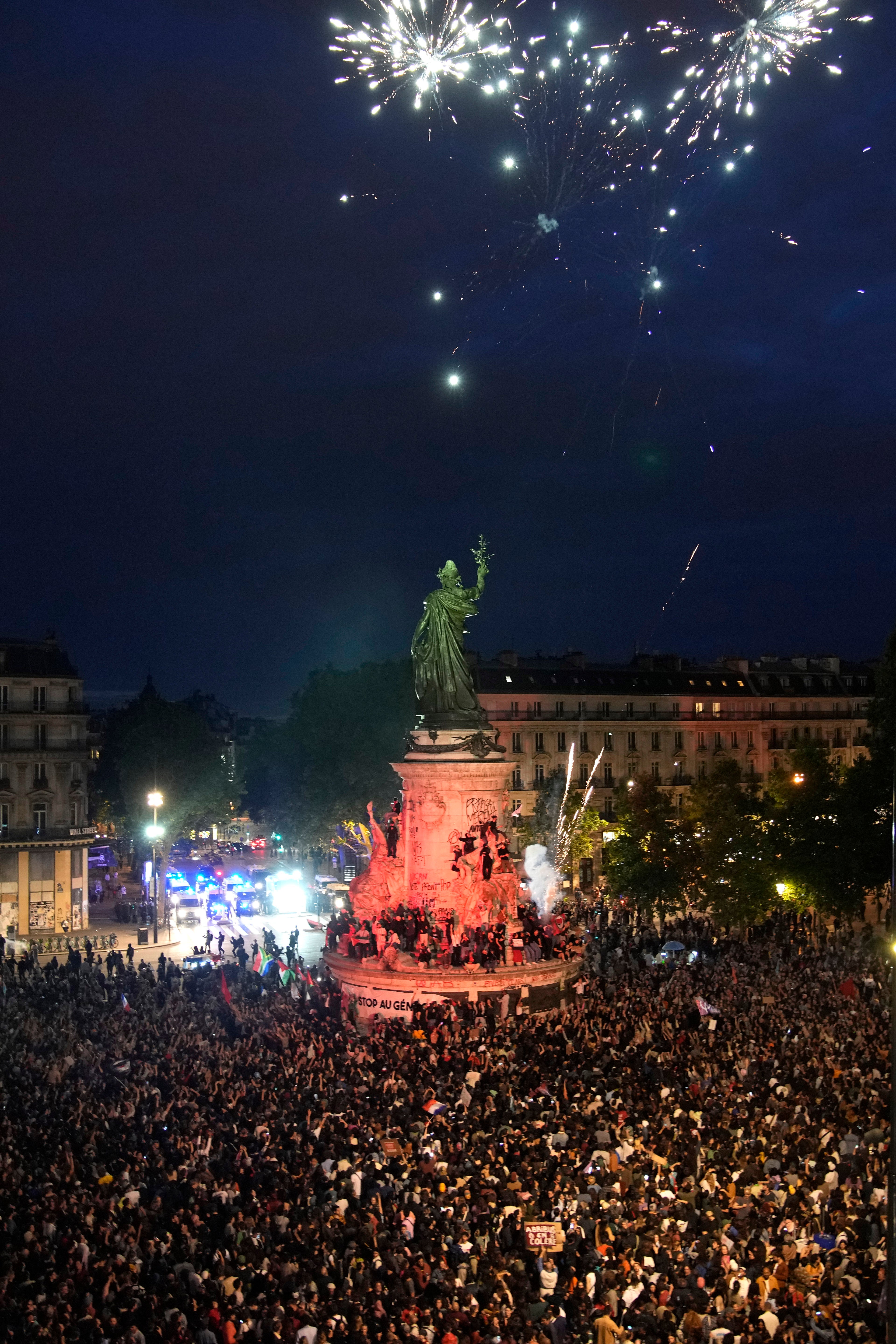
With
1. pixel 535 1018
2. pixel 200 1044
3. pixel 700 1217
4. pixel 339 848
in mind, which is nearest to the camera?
pixel 700 1217

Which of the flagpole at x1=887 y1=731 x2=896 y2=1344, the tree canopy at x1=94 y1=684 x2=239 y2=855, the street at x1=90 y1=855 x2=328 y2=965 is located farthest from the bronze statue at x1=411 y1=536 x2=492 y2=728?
the tree canopy at x1=94 y1=684 x2=239 y2=855

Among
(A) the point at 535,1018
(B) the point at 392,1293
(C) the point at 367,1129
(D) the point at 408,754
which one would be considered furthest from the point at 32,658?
(B) the point at 392,1293

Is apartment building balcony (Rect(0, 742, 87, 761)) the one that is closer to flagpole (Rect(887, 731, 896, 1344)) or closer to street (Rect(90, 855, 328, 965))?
street (Rect(90, 855, 328, 965))

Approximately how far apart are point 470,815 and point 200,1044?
11799 mm

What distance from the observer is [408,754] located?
34344 millimetres

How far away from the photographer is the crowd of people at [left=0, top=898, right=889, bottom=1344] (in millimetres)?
12633

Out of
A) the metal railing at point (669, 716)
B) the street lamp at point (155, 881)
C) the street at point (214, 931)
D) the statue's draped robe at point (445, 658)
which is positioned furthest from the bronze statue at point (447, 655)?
the metal railing at point (669, 716)

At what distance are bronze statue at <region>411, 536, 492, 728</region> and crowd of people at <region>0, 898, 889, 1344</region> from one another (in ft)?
32.8

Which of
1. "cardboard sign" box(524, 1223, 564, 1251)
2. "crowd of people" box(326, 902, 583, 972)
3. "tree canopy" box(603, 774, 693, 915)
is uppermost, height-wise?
"tree canopy" box(603, 774, 693, 915)

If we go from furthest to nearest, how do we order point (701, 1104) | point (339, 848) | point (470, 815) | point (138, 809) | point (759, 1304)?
1. point (138, 809)
2. point (339, 848)
3. point (470, 815)
4. point (701, 1104)
5. point (759, 1304)

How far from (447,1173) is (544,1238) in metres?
2.90

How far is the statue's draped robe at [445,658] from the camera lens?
115ft

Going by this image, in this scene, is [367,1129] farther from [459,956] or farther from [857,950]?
[857,950]

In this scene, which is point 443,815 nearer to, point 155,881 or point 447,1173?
point 447,1173
